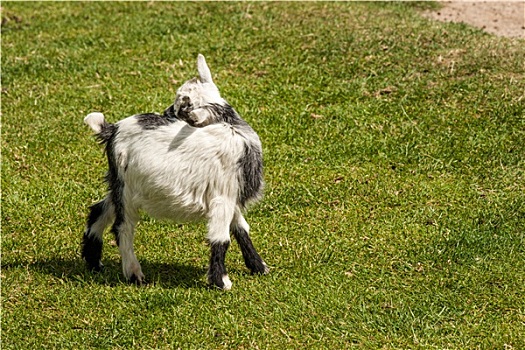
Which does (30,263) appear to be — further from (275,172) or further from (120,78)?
(120,78)

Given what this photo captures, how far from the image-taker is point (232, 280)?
23.2ft

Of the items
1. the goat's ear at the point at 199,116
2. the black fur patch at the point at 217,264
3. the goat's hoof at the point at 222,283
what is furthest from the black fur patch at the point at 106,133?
the goat's hoof at the point at 222,283

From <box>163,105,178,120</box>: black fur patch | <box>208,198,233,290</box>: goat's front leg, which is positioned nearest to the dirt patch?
<box>163,105,178,120</box>: black fur patch

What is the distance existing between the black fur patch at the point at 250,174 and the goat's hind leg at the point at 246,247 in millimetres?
268

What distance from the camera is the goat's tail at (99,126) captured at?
7032mm

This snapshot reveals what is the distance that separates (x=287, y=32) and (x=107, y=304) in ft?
21.5

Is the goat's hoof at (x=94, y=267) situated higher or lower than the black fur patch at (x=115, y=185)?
lower

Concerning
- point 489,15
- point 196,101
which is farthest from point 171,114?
point 489,15

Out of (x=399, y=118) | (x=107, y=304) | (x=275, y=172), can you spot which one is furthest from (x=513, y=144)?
(x=107, y=304)

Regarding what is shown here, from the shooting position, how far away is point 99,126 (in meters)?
7.07

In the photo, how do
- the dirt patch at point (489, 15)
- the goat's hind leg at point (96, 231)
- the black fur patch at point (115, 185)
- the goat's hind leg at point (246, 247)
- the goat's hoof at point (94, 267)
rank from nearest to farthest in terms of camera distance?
the black fur patch at point (115, 185), the goat's hind leg at point (246, 247), the goat's hind leg at point (96, 231), the goat's hoof at point (94, 267), the dirt patch at point (489, 15)

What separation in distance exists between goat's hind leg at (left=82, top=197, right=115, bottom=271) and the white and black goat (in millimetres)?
231

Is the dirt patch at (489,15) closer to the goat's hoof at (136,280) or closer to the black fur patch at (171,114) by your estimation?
the black fur patch at (171,114)

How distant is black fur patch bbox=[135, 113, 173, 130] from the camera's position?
271 inches
